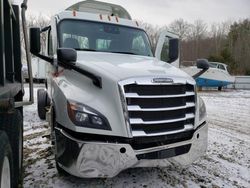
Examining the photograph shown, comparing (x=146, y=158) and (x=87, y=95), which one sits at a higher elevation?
(x=87, y=95)

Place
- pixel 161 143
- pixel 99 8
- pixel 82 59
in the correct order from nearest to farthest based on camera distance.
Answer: pixel 161 143 → pixel 82 59 → pixel 99 8

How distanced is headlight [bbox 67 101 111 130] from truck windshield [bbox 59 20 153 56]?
1789 mm

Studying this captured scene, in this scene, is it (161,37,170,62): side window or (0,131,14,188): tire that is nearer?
(0,131,14,188): tire

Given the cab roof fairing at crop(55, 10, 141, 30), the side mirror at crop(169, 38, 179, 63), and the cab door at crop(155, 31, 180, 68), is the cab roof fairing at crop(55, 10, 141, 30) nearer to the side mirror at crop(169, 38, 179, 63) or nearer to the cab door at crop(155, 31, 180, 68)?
the cab door at crop(155, 31, 180, 68)

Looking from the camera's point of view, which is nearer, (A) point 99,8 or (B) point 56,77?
(B) point 56,77

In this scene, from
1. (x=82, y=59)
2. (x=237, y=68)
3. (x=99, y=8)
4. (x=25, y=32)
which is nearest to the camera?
(x=25, y=32)

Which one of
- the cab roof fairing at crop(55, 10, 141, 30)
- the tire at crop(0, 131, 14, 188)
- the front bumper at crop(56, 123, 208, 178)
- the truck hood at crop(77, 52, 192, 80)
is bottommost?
the front bumper at crop(56, 123, 208, 178)

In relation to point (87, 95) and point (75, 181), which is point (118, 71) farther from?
point (75, 181)

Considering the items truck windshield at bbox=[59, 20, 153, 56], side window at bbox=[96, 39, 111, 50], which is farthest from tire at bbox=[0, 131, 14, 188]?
side window at bbox=[96, 39, 111, 50]

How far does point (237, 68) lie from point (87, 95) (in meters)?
39.9

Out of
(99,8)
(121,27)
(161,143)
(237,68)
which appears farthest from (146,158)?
(237,68)

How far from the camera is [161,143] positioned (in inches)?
151

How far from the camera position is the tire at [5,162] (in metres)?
2.41

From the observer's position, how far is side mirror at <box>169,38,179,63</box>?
247 inches
